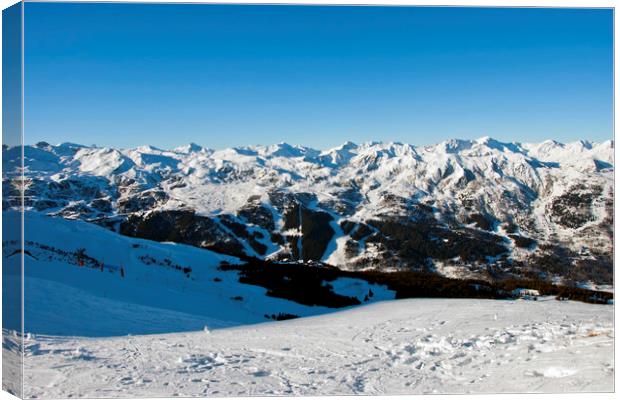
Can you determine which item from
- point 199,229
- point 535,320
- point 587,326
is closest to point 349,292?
point 535,320

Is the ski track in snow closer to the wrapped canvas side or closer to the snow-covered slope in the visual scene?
the wrapped canvas side

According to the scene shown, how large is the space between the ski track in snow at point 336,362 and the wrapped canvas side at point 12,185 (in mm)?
562

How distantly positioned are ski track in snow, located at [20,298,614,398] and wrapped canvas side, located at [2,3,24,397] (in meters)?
0.56

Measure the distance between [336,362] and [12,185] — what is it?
6.61m

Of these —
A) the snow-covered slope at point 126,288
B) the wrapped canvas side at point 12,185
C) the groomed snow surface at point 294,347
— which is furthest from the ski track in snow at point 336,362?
the snow-covered slope at point 126,288

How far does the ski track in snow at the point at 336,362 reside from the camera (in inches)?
342

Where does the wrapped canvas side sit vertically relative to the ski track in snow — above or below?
above

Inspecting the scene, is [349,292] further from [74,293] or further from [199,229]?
[199,229]

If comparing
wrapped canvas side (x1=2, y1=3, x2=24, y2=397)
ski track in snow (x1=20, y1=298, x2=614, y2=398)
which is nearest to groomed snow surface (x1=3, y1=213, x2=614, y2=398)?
ski track in snow (x1=20, y1=298, x2=614, y2=398)

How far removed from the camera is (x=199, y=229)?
17775 cm

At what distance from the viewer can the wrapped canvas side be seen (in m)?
9.24

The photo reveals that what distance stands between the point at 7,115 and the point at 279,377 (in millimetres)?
6639

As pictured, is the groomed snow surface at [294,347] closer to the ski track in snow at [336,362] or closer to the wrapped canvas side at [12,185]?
the ski track in snow at [336,362]

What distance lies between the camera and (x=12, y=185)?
9344 mm
